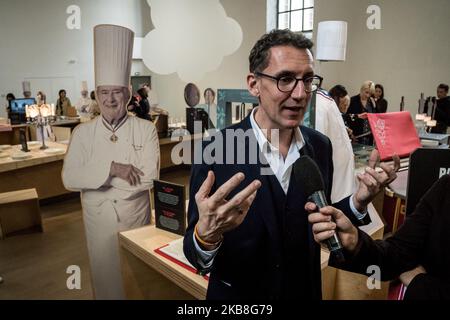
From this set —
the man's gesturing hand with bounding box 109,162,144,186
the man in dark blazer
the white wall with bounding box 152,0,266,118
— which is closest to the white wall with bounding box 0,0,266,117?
the white wall with bounding box 152,0,266,118

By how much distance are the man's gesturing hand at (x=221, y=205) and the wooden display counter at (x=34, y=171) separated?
196cm

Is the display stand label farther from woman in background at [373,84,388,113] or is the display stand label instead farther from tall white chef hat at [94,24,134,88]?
woman in background at [373,84,388,113]

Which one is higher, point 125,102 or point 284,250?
point 125,102

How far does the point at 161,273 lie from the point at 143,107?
930mm

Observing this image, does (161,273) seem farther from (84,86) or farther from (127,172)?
(84,86)

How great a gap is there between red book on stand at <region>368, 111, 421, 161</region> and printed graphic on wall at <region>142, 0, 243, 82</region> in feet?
3.70

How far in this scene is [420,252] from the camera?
4.09ft

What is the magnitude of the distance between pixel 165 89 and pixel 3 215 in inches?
62.3

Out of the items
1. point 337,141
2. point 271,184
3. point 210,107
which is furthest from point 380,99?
point 271,184

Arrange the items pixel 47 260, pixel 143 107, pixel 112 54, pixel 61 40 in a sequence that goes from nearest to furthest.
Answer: pixel 112 54, pixel 143 107, pixel 61 40, pixel 47 260

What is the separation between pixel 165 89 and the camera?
2.49 metres
